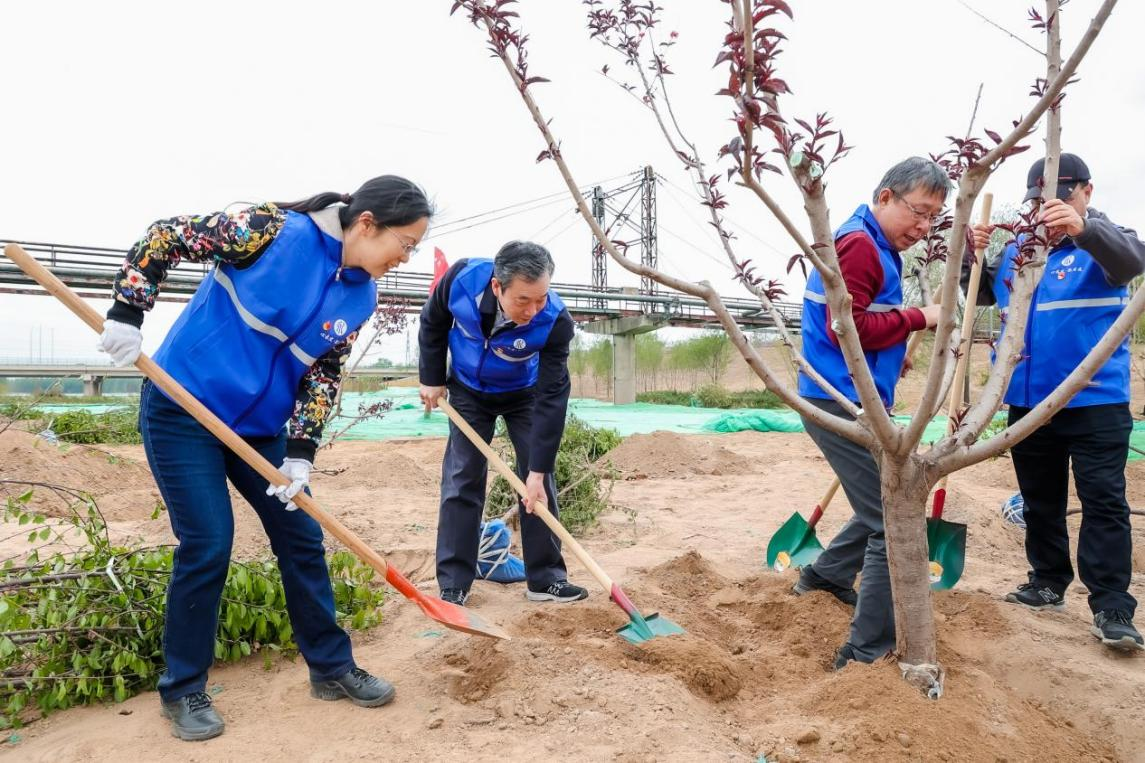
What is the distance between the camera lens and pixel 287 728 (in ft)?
7.63

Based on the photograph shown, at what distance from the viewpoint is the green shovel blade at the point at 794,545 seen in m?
4.15

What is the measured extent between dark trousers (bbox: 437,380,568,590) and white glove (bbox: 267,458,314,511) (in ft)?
3.54

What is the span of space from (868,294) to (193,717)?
247cm

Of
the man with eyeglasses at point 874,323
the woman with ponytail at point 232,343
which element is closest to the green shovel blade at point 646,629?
the man with eyeglasses at point 874,323

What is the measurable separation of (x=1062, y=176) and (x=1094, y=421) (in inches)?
38.2

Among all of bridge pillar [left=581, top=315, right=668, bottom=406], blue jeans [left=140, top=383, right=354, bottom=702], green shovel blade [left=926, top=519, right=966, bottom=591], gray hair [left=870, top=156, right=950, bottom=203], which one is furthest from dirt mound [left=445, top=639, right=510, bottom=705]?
bridge pillar [left=581, top=315, right=668, bottom=406]

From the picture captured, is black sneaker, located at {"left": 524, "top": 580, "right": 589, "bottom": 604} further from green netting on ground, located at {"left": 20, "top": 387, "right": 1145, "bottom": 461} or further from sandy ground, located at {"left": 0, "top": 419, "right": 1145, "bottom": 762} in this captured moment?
green netting on ground, located at {"left": 20, "top": 387, "right": 1145, "bottom": 461}

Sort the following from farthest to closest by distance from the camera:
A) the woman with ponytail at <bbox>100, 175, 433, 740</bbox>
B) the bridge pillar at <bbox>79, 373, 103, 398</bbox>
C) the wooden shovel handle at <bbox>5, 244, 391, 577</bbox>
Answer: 1. the bridge pillar at <bbox>79, 373, 103, 398</bbox>
2. the woman with ponytail at <bbox>100, 175, 433, 740</bbox>
3. the wooden shovel handle at <bbox>5, 244, 391, 577</bbox>

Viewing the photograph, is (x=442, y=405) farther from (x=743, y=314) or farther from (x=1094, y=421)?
(x=743, y=314)

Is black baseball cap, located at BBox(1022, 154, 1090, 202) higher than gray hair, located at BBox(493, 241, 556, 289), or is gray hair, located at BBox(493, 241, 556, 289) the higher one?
black baseball cap, located at BBox(1022, 154, 1090, 202)

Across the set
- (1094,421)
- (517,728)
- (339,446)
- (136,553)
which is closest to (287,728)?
(517,728)

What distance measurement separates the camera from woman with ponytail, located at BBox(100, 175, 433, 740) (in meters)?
2.18

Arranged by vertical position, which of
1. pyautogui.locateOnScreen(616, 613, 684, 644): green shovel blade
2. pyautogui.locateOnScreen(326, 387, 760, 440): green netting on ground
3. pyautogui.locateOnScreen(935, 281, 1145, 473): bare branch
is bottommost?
pyautogui.locateOnScreen(326, 387, 760, 440): green netting on ground

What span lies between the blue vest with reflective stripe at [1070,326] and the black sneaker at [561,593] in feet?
6.81
